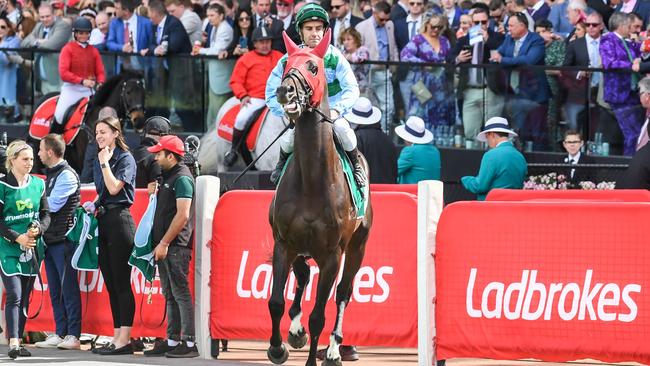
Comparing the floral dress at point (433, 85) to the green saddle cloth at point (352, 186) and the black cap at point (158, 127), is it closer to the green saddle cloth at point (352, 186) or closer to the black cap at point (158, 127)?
the black cap at point (158, 127)

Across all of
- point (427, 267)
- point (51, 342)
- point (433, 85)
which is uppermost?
point (433, 85)

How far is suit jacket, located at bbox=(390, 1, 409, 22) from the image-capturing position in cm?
2206

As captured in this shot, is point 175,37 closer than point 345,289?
No

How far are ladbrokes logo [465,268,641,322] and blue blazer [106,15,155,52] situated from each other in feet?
43.3

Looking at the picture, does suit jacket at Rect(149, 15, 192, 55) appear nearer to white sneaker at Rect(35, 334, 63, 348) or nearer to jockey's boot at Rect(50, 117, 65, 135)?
jockey's boot at Rect(50, 117, 65, 135)

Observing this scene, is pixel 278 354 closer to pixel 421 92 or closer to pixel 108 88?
pixel 421 92

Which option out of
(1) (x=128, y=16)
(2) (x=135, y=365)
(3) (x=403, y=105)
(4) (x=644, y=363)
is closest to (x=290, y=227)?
(2) (x=135, y=365)

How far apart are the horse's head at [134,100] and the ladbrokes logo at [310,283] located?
903 centimetres

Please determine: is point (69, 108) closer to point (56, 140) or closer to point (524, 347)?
point (56, 140)

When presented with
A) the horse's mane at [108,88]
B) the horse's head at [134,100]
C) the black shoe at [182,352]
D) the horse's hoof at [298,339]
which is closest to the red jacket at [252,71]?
the horse's head at [134,100]

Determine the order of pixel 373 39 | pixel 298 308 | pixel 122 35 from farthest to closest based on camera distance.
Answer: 1. pixel 122 35
2. pixel 373 39
3. pixel 298 308

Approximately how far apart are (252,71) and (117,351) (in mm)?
8674

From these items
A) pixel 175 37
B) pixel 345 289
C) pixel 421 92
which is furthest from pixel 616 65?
pixel 345 289

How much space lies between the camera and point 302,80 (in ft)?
35.3
